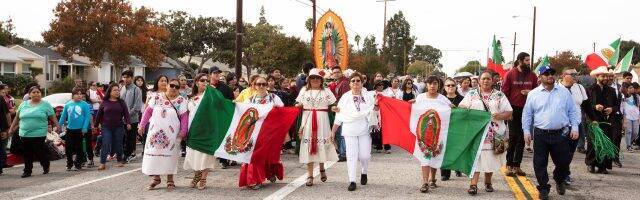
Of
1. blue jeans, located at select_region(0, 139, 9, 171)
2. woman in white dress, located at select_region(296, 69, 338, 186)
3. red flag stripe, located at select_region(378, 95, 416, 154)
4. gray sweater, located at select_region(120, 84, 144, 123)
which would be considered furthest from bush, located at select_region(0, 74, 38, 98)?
red flag stripe, located at select_region(378, 95, 416, 154)

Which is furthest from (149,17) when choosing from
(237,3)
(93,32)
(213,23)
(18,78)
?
→ (237,3)

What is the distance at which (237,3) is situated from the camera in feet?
60.8

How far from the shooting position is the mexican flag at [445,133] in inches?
342

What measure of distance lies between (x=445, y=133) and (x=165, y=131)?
380 cm

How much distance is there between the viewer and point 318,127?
30.8 ft

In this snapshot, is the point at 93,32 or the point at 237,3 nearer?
the point at 237,3

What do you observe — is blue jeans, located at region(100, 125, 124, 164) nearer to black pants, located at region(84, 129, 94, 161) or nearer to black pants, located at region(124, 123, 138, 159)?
black pants, located at region(84, 129, 94, 161)

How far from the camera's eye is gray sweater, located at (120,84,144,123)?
43.8ft

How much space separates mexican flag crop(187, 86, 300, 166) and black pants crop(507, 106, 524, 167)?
3.56 metres

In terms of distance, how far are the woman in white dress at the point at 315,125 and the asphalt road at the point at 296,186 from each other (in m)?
0.41

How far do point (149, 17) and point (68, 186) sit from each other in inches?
1699

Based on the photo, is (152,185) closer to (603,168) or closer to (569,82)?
(569,82)

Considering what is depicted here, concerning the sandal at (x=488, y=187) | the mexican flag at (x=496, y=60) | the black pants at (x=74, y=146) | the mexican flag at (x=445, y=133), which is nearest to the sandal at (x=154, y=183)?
the black pants at (x=74, y=146)

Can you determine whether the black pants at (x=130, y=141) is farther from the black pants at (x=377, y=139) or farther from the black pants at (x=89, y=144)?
the black pants at (x=377, y=139)
